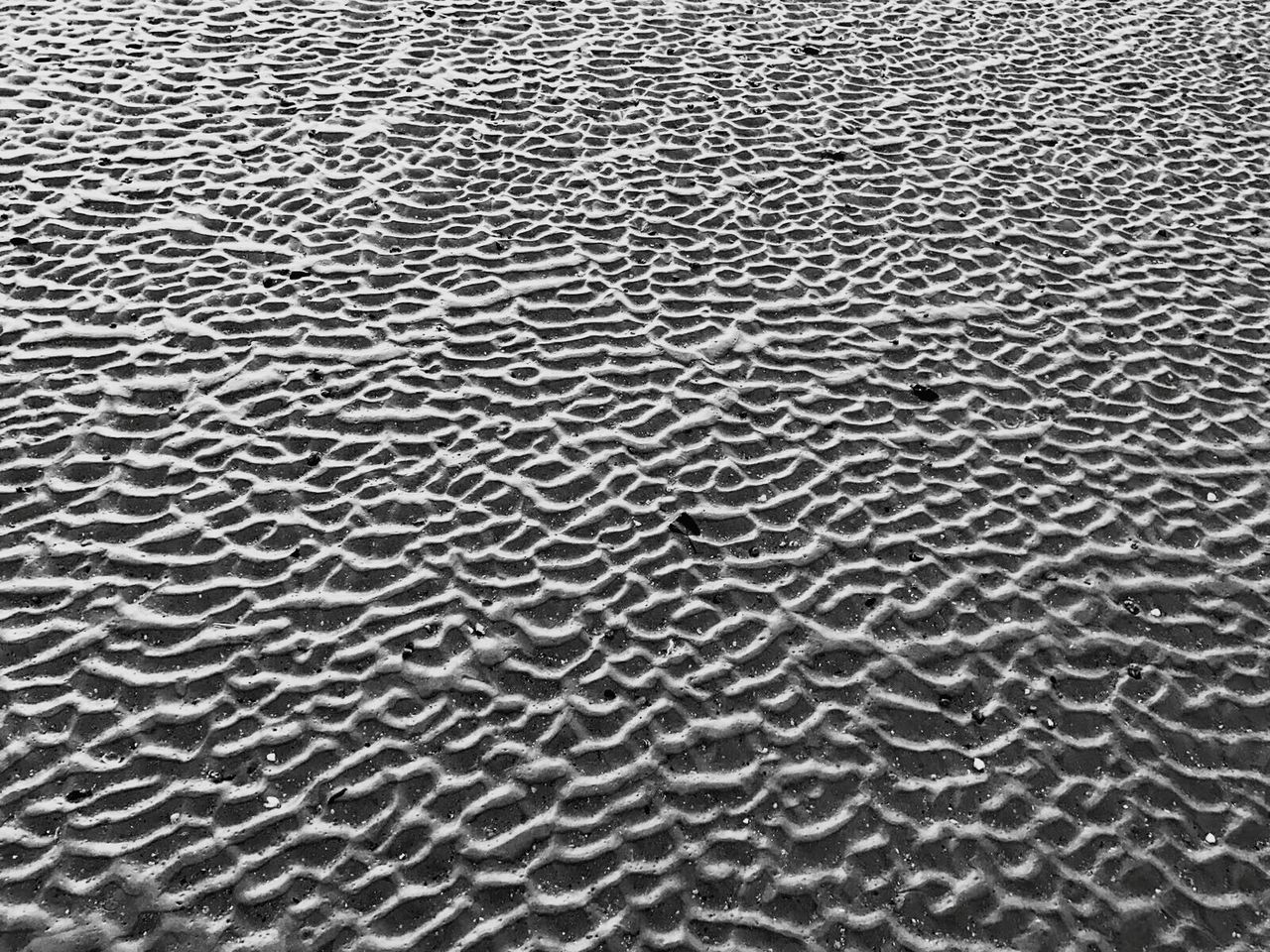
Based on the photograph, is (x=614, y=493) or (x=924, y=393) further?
(x=924, y=393)

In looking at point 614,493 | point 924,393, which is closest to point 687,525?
point 614,493

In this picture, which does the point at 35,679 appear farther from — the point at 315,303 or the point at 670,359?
the point at 670,359

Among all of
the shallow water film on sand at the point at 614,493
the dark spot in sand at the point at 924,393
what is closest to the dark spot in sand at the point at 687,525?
the shallow water film on sand at the point at 614,493

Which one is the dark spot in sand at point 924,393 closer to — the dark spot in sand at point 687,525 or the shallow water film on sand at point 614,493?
the shallow water film on sand at point 614,493

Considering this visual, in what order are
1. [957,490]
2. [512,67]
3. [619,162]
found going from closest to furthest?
[957,490], [619,162], [512,67]

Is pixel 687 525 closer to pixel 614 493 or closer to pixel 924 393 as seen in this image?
pixel 614 493

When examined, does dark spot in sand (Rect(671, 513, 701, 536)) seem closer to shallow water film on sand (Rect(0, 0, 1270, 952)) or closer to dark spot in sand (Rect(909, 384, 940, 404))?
shallow water film on sand (Rect(0, 0, 1270, 952))

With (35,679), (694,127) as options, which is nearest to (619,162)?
(694,127)
